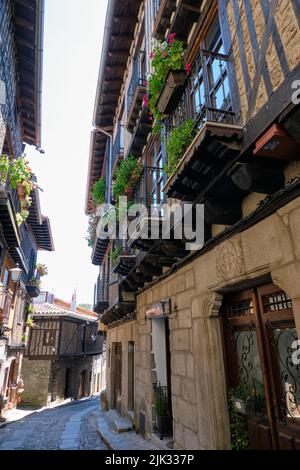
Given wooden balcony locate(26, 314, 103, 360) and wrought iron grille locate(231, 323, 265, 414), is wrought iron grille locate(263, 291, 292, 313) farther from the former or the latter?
wooden balcony locate(26, 314, 103, 360)

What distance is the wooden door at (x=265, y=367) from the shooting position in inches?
119

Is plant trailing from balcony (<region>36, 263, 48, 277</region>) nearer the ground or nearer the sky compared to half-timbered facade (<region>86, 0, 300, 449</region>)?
nearer the sky

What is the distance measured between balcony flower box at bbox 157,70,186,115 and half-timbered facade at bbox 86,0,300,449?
16mm

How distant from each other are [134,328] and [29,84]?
32.4ft

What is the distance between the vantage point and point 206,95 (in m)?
3.67

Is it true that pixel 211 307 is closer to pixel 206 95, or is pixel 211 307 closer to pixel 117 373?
pixel 206 95

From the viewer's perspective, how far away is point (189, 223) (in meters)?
4.40

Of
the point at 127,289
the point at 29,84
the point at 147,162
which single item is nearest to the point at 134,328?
the point at 127,289

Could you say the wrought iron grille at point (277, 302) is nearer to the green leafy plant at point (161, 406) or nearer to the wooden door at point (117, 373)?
the green leafy plant at point (161, 406)

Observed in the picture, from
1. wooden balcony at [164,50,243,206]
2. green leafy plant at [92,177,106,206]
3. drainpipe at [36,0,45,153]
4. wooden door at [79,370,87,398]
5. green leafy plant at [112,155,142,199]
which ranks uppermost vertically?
drainpipe at [36,0,45,153]

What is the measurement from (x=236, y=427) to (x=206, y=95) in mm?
3919

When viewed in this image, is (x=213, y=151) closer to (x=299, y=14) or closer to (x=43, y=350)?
(x=299, y=14)

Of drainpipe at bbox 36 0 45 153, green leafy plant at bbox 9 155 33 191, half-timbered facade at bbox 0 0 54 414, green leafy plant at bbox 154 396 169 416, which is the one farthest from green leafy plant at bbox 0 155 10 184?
green leafy plant at bbox 154 396 169 416

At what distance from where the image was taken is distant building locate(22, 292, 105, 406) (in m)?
21.4
